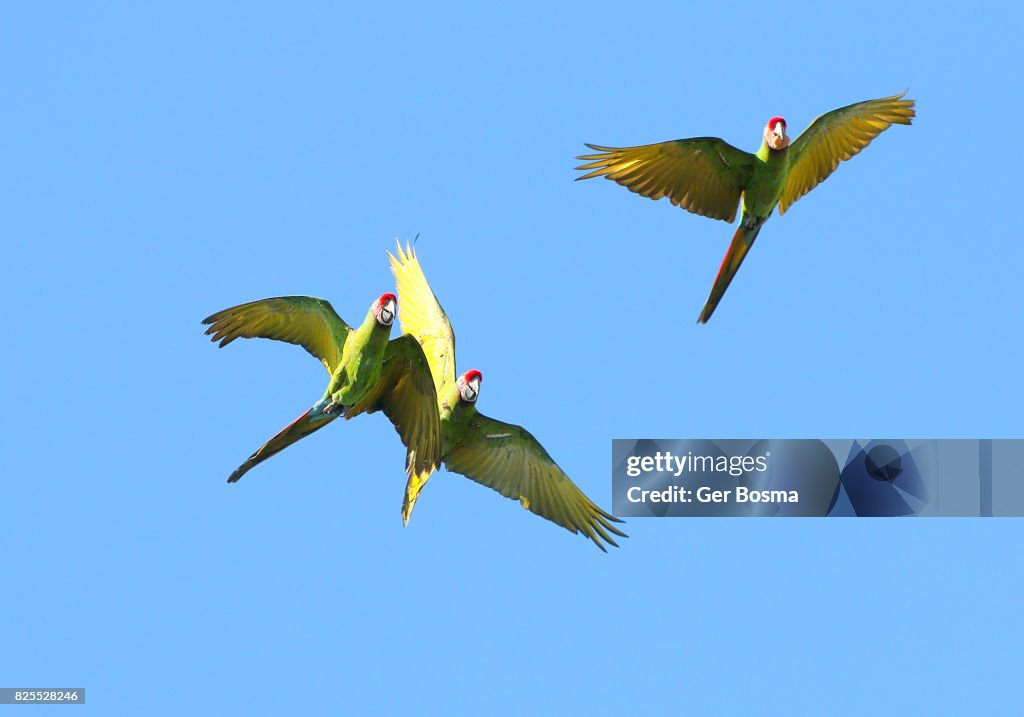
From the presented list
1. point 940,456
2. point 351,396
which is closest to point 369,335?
point 351,396

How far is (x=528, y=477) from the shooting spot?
44.6 ft

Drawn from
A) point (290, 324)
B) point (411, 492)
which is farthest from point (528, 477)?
point (290, 324)

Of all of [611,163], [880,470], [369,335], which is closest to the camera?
[369,335]

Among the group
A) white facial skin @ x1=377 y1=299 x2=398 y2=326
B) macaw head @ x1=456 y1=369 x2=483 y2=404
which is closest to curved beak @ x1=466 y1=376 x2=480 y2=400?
macaw head @ x1=456 y1=369 x2=483 y2=404

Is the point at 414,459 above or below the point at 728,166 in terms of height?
below

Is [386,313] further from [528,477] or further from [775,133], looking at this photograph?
[775,133]

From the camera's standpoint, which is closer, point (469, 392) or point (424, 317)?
point (469, 392)

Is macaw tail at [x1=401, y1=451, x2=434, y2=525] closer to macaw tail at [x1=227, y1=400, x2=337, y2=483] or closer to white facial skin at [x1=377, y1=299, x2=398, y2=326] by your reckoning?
macaw tail at [x1=227, y1=400, x2=337, y2=483]

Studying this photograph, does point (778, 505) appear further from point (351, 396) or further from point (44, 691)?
point (44, 691)

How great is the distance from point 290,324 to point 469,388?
57.4 inches

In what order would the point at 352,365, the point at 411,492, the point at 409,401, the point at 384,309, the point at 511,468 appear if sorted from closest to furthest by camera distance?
the point at 384,309
the point at 352,365
the point at 409,401
the point at 411,492
the point at 511,468

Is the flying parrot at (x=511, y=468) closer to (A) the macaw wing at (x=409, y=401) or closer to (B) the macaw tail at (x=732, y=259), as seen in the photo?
(A) the macaw wing at (x=409, y=401)

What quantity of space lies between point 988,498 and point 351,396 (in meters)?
5.48

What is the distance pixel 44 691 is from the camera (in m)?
13.2
